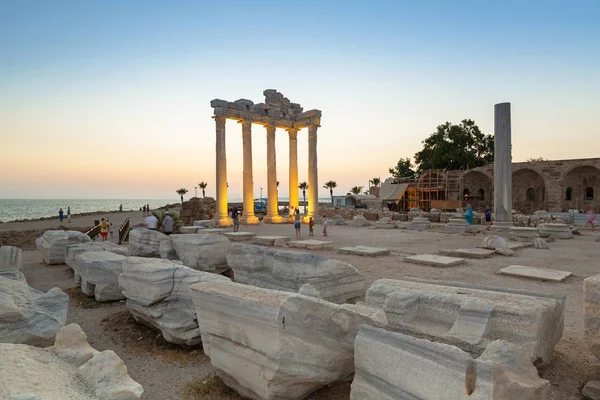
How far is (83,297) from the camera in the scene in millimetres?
6719

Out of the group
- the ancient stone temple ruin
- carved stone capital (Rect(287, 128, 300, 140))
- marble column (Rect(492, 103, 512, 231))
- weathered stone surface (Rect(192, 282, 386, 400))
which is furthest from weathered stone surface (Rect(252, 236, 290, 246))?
carved stone capital (Rect(287, 128, 300, 140))

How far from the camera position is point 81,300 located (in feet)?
21.5

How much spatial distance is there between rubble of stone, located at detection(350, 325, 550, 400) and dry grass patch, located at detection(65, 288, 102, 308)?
5474mm

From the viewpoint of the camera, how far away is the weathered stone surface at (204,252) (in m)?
7.49

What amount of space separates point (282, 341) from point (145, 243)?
7.87 meters

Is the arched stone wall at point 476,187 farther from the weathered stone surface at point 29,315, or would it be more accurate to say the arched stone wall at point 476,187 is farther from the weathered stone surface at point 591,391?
the weathered stone surface at point 29,315

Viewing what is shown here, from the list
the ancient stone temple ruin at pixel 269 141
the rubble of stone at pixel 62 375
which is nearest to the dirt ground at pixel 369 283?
the rubble of stone at pixel 62 375

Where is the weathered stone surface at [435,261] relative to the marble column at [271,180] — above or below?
below

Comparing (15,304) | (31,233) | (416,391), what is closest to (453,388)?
(416,391)

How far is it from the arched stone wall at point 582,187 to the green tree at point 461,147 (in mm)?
13011

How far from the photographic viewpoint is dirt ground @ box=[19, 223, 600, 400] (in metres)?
3.33

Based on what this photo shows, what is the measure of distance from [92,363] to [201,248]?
16.1 feet

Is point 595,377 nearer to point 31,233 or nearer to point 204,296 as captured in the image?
point 204,296

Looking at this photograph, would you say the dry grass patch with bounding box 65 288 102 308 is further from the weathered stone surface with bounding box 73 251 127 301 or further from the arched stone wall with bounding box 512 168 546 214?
the arched stone wall with bounding box 512 168 546 214
